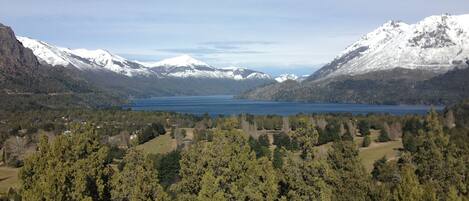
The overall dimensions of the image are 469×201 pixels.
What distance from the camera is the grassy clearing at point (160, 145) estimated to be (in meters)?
169

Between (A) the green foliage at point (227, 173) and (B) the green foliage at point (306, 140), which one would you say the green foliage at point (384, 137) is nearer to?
(B) the green foliage at point (306, 140)

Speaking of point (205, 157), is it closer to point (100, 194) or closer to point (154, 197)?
point (154, 197)

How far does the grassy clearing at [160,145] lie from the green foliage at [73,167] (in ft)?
395

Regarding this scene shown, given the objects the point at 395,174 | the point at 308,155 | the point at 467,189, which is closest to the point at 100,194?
the point at 308,155

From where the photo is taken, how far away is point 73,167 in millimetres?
42875

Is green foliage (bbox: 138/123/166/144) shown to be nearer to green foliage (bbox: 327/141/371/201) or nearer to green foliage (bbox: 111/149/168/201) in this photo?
green foliage (bbox: 327/141/371/201)

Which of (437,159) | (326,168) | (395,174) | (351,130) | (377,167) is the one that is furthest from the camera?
(351,130)

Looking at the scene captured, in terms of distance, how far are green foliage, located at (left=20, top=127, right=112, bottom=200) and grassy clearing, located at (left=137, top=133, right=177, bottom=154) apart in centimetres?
12034

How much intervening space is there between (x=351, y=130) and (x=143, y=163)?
144 m

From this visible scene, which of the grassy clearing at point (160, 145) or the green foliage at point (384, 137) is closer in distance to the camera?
the green foliage at point (384, 137)

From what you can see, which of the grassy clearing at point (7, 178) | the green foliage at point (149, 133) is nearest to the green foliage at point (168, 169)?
the grassy clearing at point (7, 178)

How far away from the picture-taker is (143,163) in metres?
43.6

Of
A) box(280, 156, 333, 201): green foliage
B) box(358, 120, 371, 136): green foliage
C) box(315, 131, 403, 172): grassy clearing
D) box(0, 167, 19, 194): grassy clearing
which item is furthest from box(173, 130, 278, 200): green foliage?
box(358, 120, 371, 136): green foliage

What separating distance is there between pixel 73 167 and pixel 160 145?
136170mm
